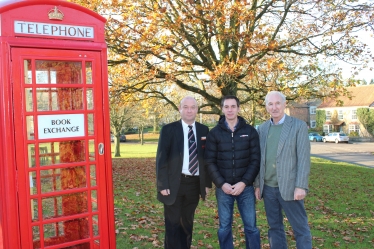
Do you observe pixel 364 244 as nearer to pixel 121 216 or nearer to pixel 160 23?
pixel 121 216

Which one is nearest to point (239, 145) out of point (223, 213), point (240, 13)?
point (223, 213)

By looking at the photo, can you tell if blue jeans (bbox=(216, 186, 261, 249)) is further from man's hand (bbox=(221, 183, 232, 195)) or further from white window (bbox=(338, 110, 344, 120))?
white window (bbox=(338, 110, 344, 120))

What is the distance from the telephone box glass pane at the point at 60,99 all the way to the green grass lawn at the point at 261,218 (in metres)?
2.50

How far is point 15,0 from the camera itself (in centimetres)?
321

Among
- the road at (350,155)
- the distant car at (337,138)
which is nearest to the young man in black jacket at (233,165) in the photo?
the road at (350,155)

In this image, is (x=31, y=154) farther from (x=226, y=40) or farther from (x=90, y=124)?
(x=226, y=40)

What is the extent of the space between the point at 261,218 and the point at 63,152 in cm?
450

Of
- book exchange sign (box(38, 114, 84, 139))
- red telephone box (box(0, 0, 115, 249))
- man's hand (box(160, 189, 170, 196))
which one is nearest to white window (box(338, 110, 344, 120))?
man's hand (box(160, 189, 170, 196))

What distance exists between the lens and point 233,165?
4031mm

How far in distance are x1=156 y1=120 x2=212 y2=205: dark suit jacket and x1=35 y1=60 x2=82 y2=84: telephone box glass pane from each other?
1.22 meters

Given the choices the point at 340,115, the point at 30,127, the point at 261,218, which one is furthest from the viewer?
the point at 340,115

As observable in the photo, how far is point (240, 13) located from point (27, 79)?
647 cm

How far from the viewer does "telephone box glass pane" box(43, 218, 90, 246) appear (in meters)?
3.79

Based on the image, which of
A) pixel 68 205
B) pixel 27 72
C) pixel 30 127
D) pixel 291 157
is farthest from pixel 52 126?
pixel 291 157
